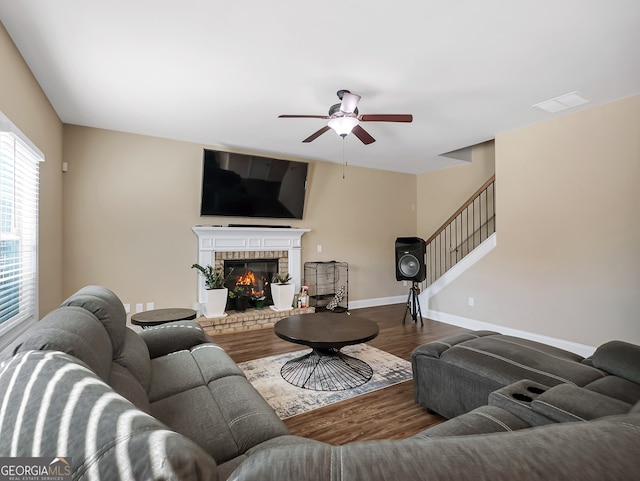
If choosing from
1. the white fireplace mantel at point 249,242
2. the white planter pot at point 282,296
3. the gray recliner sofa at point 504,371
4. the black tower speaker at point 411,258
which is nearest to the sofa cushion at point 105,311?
the gray recliner sofa at point 504,371

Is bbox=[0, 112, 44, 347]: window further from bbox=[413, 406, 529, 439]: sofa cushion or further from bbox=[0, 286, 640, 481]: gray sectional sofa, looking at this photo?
bbox=[413, 406, 529, 439]: sofa cushion

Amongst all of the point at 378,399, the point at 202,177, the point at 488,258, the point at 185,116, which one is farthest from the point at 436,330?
the point at 185,116

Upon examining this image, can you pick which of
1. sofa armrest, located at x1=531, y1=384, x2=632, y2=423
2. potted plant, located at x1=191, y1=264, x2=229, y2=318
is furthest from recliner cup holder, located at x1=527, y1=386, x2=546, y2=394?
potted plant, located at x1=191, y1=264, x2=229, y2=318

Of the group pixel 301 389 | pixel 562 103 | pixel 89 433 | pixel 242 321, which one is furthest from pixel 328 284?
pixel 89 433

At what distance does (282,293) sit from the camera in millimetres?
4719

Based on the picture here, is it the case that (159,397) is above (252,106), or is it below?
below

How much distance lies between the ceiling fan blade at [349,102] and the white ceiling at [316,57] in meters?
0.15

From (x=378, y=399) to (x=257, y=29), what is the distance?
9.08 ft

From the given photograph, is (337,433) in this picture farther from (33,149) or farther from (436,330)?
(33,149)

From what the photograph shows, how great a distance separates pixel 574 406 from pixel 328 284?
4484 mm

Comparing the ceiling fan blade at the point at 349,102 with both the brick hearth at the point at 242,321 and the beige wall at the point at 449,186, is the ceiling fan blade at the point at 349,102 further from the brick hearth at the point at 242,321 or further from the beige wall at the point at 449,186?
the beige wall at the point at 449,186

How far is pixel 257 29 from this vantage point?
2094mm

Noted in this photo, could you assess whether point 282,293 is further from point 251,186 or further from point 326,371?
point 326,371

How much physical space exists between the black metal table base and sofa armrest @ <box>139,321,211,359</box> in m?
0.89
